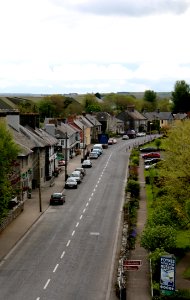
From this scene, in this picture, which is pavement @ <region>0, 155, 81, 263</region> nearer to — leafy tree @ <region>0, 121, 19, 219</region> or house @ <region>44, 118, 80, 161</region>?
leafy tree @ <region>0, 121, 19, 219</region>

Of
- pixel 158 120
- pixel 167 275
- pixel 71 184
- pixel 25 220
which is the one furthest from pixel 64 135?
pixel 158 120

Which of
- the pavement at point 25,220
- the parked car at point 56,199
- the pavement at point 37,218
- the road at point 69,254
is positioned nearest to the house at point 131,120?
the pavement at point 37,218

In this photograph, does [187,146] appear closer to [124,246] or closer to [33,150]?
[124,246]

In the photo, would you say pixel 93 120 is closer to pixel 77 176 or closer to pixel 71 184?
pixel 77 176

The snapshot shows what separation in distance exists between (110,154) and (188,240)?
74135 millimetres

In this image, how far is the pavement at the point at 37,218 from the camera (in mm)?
36156

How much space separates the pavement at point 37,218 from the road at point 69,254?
3.11ft

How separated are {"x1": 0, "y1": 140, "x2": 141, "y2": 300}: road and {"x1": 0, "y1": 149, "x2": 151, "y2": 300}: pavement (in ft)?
3.11

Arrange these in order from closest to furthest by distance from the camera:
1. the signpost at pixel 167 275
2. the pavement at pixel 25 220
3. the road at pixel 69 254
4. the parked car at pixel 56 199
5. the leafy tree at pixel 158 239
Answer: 1. the signpost at pixel 167 275
2. the road at pixel 69 254
3. the leafy tree at pixel 158 239
4. the pavement at pixel 25 220
5. the parked car at pixel 56 199

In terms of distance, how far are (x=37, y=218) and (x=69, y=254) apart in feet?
48.7

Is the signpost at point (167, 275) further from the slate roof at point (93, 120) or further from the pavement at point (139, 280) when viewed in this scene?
the slate roof at point (93, 120)

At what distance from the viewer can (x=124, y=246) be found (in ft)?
148

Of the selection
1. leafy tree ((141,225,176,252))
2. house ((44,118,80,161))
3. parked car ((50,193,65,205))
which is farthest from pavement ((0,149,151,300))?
house ((44,118,80,161))

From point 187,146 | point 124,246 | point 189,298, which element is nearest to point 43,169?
point 187,146
